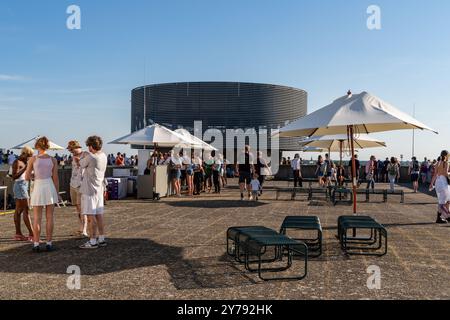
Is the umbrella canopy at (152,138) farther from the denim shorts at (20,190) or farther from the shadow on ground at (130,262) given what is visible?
the shadow on ground at (130,262)

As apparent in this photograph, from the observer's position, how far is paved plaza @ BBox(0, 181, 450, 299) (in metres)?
4.71

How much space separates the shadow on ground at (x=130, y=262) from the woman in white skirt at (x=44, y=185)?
1.54 feet

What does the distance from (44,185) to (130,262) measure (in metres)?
2.00

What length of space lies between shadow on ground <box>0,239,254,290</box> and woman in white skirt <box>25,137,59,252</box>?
1.54 ft

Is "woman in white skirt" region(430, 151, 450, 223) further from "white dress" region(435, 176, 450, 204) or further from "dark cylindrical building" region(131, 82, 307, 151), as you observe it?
"dark cylindrical building" region(131, 82, 307, 151)

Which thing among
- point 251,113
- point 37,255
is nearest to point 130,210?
point 37,255

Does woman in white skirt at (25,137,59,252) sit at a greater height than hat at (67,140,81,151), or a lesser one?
lesser

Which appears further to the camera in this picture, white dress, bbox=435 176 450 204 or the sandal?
white dress, bbox=435 176 450 204

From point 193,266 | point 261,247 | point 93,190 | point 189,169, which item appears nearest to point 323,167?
point 189,169

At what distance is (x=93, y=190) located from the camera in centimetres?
713

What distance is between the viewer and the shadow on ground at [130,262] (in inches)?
207

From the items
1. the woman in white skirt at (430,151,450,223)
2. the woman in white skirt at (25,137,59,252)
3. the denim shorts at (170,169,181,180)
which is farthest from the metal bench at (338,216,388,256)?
the denim shorts at (170,169,181,180)

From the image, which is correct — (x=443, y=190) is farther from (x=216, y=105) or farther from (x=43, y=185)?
(x=216, y=105)

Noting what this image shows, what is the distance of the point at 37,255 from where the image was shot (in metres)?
6.58
